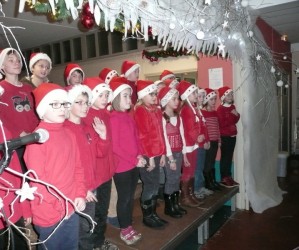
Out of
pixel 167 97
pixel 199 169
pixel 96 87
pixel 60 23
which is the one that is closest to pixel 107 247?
pixel 96 87

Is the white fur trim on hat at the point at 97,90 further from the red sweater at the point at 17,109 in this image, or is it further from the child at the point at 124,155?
the red sweater at the point at 17,109

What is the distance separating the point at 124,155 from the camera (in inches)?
88.8

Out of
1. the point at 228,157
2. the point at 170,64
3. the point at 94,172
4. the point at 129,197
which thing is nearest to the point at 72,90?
the point at 94,172

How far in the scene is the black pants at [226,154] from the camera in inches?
150

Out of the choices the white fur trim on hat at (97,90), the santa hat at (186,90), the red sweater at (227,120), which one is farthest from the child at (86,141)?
the red sweater at (227,120)

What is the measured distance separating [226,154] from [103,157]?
2.33 meters

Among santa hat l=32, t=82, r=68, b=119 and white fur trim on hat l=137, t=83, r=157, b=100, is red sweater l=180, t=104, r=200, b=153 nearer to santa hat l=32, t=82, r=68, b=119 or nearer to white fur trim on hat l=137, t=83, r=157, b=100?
white fur trim on hat l=137, t=83, r=157, b=100

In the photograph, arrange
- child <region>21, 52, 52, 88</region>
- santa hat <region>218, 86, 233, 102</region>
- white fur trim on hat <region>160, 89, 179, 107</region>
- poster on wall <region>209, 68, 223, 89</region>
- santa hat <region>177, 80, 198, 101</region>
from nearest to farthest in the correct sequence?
child <region>21, 52, 52, 88</region>
white fur trim on hat <region>160, 89, 179, 107</region>
santa hat <region>177, 80, 198, 101</region>
santa hat <region>218, 86, 233, 102</region>
poster on wall <region>209, 68, 223, 89</region>

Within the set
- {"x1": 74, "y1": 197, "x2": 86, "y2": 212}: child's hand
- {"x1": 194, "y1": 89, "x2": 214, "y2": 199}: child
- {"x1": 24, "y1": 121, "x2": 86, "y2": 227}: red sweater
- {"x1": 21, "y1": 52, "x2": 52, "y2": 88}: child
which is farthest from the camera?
{"x1": 194, "y1": 89, "x2": 214, "y2": 199}: child

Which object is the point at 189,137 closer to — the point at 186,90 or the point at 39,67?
the point at 186,90

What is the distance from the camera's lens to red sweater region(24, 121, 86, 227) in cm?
152

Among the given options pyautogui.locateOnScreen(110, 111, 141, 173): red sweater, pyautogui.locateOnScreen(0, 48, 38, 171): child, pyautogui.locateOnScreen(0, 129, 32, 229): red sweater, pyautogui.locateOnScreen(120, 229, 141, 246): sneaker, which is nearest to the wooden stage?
pyautogui.locateOnScreen(120, 229, 141, 246): sneaker

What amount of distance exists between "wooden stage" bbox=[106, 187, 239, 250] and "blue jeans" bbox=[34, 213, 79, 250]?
0.65 metres

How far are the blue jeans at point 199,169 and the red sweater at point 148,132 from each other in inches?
41.2
